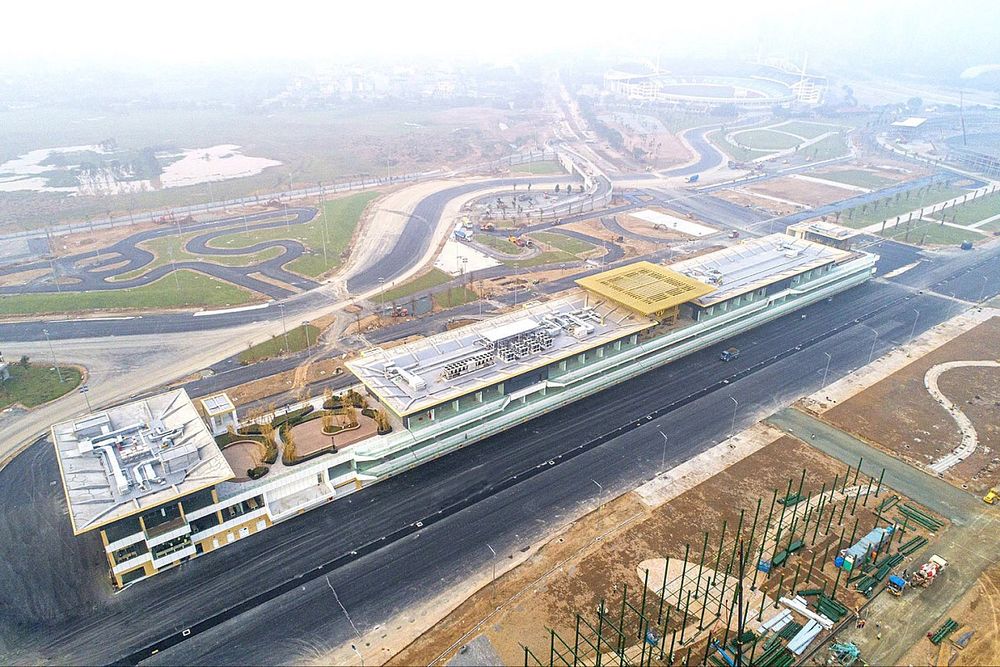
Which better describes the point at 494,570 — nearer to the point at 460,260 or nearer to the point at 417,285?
the point at 417,285

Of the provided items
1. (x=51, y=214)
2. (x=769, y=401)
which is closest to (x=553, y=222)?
(x=769, y=401)

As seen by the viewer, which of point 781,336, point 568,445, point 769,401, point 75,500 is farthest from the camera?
point 781,336

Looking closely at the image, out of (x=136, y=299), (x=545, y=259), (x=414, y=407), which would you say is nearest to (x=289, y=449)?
(x=414, y=407)

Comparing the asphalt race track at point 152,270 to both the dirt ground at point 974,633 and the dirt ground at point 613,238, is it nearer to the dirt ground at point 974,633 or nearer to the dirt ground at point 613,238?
the dirt ground at point 613,238

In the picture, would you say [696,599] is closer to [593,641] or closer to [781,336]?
[593,641]

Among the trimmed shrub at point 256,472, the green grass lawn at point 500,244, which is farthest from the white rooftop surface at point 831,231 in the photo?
the trimmed shrub at point 256,472

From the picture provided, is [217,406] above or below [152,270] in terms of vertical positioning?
above
